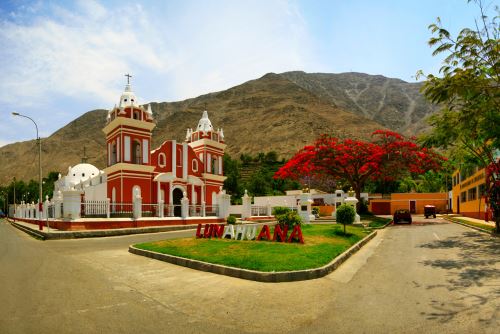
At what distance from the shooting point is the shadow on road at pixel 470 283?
6914 mm

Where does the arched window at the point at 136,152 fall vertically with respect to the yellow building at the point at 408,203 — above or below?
above

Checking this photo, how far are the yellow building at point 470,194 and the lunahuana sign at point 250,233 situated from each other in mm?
24905

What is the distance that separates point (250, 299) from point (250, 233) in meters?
7.66

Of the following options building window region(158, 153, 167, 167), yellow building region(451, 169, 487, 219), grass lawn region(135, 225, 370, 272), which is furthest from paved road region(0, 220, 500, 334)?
yellow building region(451, 169, 487, 219)

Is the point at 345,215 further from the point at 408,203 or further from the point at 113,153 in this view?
the point at 408,203

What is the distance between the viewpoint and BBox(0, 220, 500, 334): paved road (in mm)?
6426

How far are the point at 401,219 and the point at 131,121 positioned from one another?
23101 millimetres

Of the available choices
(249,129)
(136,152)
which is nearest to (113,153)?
(136,152)

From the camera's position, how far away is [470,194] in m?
41.3

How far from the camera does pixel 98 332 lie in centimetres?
611

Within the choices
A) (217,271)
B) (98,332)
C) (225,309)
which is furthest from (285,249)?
(98,332)

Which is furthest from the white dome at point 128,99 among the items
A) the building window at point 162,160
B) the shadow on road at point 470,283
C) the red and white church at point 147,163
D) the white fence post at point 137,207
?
the shadow on road at point 470,283

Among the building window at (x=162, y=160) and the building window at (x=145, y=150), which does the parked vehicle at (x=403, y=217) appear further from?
the building window at (x=145, y=150)

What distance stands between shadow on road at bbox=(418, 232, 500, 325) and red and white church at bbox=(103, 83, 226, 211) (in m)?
21.9
